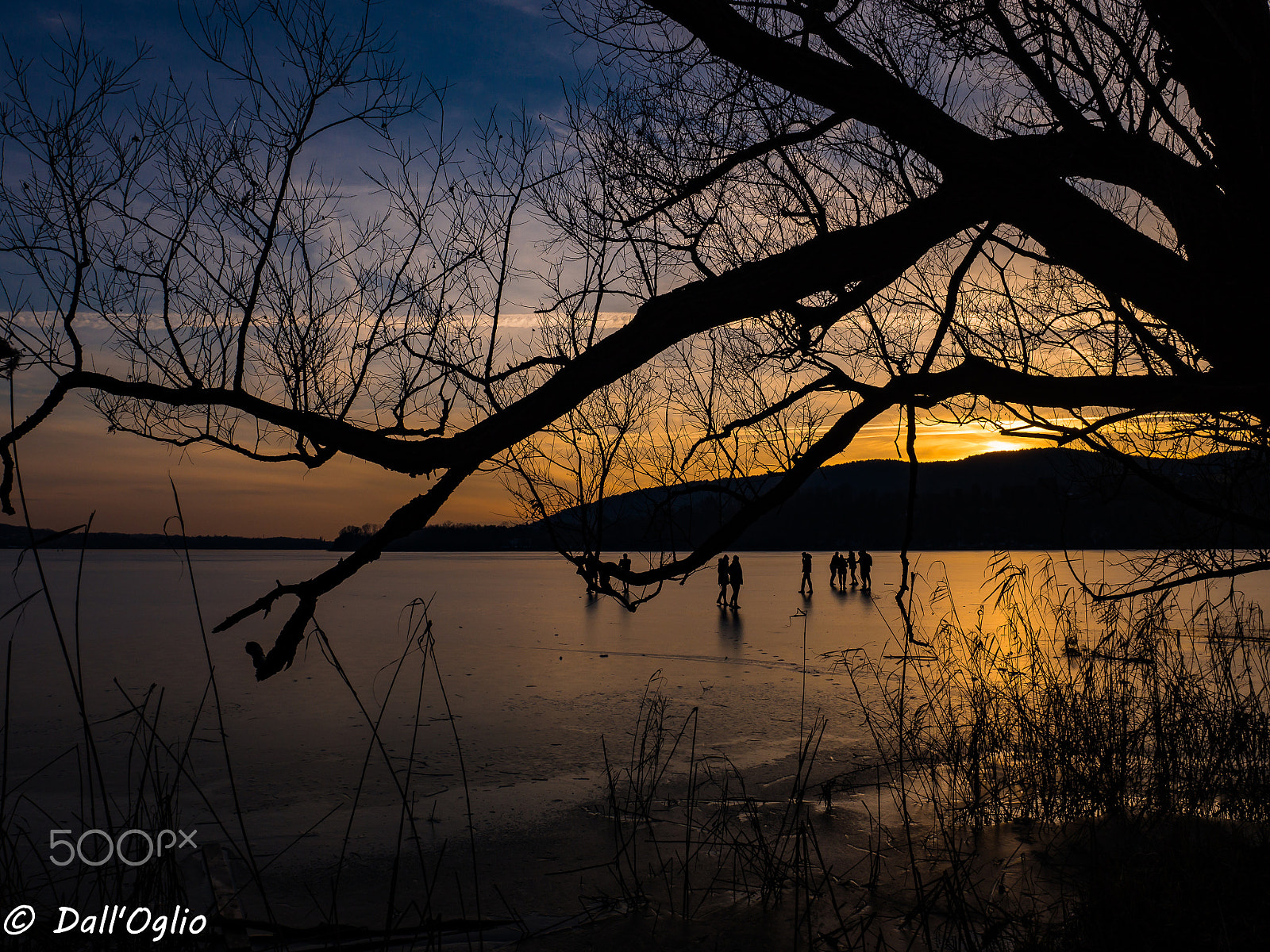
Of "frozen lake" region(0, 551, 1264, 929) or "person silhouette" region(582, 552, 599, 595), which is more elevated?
"person silhouette" region(582, 552, 599, 595)

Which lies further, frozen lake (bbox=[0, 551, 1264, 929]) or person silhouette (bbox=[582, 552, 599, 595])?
frozen lake (bbox=[0, 551, 1264, 929])

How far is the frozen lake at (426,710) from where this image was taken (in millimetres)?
6246

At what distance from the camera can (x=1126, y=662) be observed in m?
6.39

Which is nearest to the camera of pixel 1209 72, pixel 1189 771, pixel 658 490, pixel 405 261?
pixel 1209 72

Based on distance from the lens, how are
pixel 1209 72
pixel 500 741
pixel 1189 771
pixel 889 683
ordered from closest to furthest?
pixel 1209 72 < pixel 1189 771 < pixel 500 741 < pixel 889 683

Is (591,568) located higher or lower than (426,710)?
higher

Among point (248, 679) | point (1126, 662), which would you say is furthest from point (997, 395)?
point (248, 679)

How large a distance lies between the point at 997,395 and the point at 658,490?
1.69 m

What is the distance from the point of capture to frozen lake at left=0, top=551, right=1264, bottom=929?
6246 mm

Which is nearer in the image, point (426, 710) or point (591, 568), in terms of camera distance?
point (591, 568)

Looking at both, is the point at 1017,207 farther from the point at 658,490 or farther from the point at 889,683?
the point at 889,683

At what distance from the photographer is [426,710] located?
33.0 feet

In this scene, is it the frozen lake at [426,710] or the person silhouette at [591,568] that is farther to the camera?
the frozen lake at [426,710]

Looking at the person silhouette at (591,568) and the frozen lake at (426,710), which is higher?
the person silhouette at (591,568)
